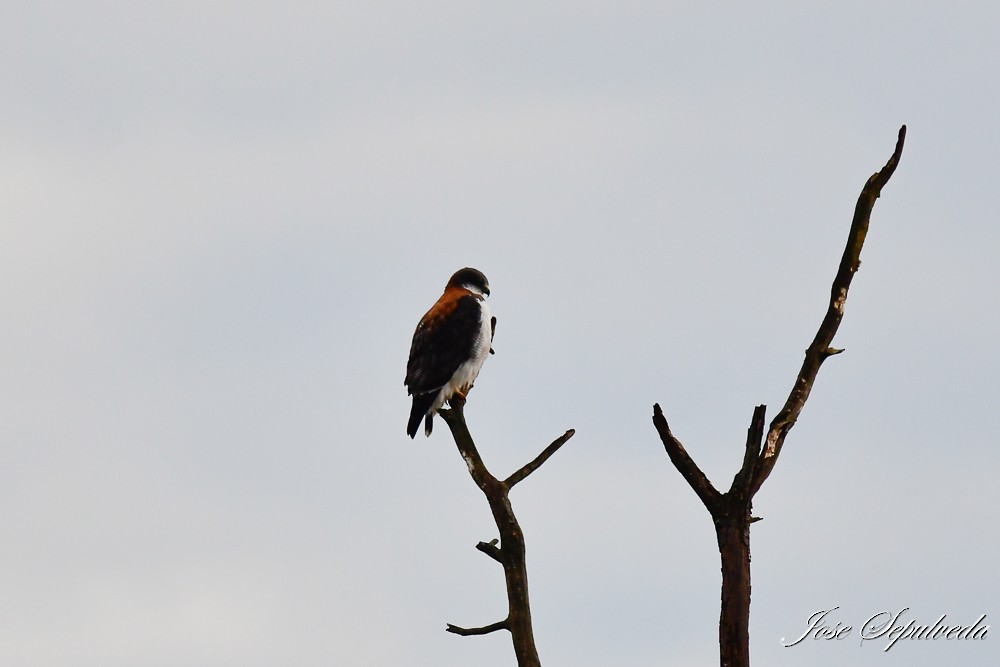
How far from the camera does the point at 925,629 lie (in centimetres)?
1116

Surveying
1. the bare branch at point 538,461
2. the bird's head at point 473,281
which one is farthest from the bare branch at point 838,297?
the bird's head at point 473,281

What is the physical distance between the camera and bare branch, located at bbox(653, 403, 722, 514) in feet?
33.0

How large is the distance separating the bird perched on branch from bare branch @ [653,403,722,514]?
14.7 feet

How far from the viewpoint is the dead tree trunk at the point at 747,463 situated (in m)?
10.2

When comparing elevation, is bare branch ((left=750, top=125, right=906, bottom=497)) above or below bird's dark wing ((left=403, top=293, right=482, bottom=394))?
below

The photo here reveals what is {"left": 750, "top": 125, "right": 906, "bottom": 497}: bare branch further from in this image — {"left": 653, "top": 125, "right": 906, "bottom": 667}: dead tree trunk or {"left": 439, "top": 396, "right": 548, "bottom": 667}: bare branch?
{"left": 439, "top": 396, "right": 548, "bottom": 667}: bare branch

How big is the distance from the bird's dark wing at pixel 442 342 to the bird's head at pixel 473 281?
1.47ft

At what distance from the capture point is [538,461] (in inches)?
416

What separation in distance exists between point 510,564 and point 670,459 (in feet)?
4.82

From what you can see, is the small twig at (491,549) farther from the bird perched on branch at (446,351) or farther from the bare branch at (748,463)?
the bird perched on branch at (446,351)

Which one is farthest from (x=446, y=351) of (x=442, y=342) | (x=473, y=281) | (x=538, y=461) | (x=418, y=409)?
(x=538, y=461)

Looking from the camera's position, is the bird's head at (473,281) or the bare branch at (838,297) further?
the bird's head at (473,281)

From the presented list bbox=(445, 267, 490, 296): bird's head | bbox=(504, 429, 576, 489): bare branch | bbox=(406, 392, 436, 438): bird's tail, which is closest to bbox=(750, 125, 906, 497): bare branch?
bbox=(504, 429, 576, 489): bare branch

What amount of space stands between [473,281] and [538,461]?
5682mm
